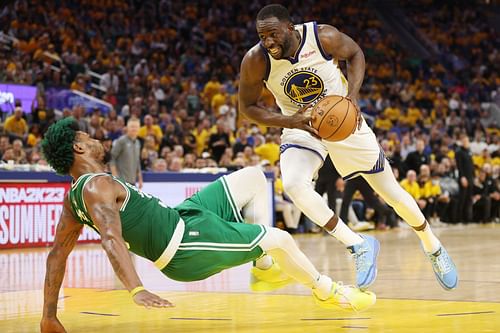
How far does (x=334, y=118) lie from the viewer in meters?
5.91

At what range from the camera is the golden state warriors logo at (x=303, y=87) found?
21.2 feet

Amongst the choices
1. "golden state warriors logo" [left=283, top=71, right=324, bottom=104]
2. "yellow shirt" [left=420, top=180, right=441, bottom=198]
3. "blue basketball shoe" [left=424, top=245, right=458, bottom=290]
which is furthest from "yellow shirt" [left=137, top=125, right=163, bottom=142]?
"blue basketball shoe" [left=424, top=245, right=458, bottom=290]

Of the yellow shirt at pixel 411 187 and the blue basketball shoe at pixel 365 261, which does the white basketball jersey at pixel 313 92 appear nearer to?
the blue basketball shoe at pixel 365 261

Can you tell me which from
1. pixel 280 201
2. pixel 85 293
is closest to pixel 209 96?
pixel 280 201

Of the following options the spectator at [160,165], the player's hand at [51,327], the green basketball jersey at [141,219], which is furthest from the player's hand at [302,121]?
the spectator at [160,165]

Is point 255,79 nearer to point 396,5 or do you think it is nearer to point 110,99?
point 110,99

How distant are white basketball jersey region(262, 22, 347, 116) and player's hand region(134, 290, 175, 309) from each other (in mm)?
2635

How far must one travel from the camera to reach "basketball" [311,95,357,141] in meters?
5.91

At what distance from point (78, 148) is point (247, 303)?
1938mm

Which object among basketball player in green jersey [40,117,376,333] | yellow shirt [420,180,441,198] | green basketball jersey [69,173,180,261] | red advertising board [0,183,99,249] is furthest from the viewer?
yellow shirt [420,180,441,198]

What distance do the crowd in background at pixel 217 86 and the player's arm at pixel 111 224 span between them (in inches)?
327

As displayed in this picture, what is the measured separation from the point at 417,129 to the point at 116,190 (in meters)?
17.3

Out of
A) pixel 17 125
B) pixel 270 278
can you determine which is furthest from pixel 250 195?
pixel 17 125

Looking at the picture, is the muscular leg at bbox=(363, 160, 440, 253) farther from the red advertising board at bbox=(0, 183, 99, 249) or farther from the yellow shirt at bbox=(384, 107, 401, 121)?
the yellow shirt at bbox=(384, 107, 401, 121)
